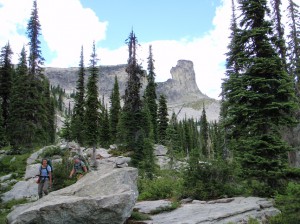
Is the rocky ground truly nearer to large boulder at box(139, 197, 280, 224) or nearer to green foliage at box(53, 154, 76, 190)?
large boulder at box(139, 197, 280, 224)

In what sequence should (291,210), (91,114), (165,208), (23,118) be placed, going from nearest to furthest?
(291,210) → (165,208) → (23,118) → (91,114)

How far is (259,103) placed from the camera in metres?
13.6

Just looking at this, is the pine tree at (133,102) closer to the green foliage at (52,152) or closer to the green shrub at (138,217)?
the green foliage at (52,152)

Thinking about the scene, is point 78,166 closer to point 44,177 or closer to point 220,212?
point 44,177

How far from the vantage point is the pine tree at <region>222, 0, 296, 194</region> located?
12656mm

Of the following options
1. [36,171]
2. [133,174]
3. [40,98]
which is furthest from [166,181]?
[40,98]

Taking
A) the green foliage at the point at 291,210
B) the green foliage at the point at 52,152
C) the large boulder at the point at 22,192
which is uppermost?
the green foliage at the point at 52,152

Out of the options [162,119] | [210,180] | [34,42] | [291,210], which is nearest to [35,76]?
[34,42]

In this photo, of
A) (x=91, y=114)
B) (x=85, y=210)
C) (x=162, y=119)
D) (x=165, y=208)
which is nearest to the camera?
(x=85, y=210)

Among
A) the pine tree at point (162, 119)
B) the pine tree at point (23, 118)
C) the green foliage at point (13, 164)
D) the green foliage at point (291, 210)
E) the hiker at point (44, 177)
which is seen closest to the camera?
the green foliage at point (291, 210)

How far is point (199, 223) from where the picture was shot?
8.88 metres

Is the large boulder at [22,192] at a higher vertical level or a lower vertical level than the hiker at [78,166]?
lower

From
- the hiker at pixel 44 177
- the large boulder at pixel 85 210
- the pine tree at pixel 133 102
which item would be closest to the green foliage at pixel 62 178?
the hiker at pixel 44 177

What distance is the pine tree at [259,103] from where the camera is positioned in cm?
1266
